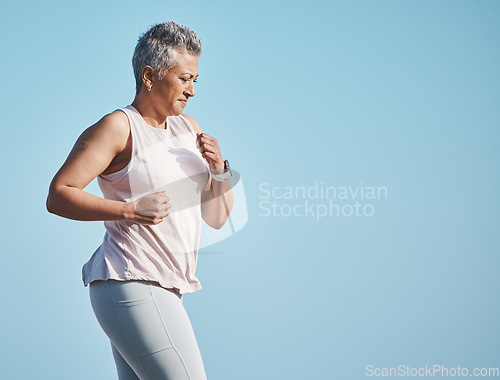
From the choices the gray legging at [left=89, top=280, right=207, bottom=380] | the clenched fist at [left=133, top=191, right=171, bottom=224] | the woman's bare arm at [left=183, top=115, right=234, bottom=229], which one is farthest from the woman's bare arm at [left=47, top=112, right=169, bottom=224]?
the woman's bare arm at [left=183, top=115, right=234, bottom=229]

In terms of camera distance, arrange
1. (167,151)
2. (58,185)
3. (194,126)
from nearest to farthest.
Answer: (58,185)
(167,151)
(194,126)

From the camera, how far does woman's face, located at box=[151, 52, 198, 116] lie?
1089 millimetres

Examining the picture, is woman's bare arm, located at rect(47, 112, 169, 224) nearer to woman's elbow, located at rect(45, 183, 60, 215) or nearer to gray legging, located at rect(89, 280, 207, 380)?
woman's elbow, located at rect(45, 183, 60, 215)

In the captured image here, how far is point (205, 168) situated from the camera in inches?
45.5

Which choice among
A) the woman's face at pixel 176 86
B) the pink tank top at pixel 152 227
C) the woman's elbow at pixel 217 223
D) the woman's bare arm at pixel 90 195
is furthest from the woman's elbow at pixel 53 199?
the woman's elbow at pixel 217 223

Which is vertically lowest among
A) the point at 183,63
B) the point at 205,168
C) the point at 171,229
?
the point at 171,229

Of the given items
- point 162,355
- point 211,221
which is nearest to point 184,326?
point 162,355

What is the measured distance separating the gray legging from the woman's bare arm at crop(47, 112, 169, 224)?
119 millimetres

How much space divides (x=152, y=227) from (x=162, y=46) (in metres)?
0.34

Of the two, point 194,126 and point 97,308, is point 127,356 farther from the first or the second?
point 194,126

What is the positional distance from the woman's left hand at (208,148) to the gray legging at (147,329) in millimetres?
279

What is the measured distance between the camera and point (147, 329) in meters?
0.96

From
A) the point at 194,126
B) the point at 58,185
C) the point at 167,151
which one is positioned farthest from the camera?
the point at 194,126

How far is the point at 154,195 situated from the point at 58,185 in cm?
16
